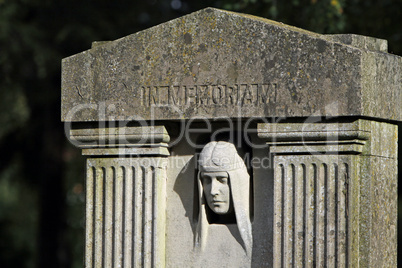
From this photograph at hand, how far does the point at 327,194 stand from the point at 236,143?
0.83 meters

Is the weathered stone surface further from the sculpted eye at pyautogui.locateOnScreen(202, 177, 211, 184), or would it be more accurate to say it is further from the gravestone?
the sculpted eye at pyautogui.locateOnScreen(202, 177, 211, 184)

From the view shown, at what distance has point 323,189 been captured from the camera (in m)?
5.18

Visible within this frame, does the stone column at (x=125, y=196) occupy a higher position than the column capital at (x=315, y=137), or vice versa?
the column capital at (x=315, y=137)

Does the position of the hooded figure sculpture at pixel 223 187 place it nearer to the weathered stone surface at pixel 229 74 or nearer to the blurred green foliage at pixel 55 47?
the weathered stone surface at pixel 229 74

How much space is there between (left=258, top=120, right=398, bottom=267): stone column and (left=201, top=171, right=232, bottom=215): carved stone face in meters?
0.41

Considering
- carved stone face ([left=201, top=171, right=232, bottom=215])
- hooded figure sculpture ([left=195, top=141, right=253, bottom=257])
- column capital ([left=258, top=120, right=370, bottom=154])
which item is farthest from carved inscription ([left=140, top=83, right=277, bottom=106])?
carved stone face ([left=201, top=171, right=232, bottom=215])

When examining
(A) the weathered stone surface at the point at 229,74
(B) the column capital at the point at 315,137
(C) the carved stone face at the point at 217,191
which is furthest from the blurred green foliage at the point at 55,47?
(B) the column capital at the point at 315,137

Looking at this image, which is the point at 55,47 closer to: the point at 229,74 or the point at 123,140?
the point at 123,140

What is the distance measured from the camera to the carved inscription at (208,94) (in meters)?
5.29

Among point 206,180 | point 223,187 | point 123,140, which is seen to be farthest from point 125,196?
point 223,187

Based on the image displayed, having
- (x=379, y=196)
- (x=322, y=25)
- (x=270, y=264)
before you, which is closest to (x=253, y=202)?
(x=270, y=264)

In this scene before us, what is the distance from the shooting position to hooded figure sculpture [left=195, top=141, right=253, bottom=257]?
18.1 feet

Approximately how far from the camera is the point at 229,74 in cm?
537

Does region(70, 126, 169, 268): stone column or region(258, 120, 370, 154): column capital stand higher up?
region(258, 120, 370, 154): column capital
